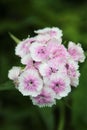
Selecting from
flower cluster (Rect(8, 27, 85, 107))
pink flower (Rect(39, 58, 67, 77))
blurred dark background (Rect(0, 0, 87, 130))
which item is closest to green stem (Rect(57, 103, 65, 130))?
blurred dark background (Rect(0, 0, 87, 130))

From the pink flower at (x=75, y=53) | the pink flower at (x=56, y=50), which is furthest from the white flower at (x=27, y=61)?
the pink flower at (x=75, y=53)

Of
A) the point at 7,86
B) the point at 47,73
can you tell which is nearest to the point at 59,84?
the point at 47,73

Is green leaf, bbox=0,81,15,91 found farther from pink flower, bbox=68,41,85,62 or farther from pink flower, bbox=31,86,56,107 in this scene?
pink flower, bbox=68,41,85,62

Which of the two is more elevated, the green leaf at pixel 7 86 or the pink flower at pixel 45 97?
the green leaf at pixel 7 86

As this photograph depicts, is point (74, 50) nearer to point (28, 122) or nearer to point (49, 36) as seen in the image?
point (49, 36)

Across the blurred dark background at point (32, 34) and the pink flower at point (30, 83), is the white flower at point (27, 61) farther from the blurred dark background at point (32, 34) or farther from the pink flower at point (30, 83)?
the blurred dark background at point (32, 34)
